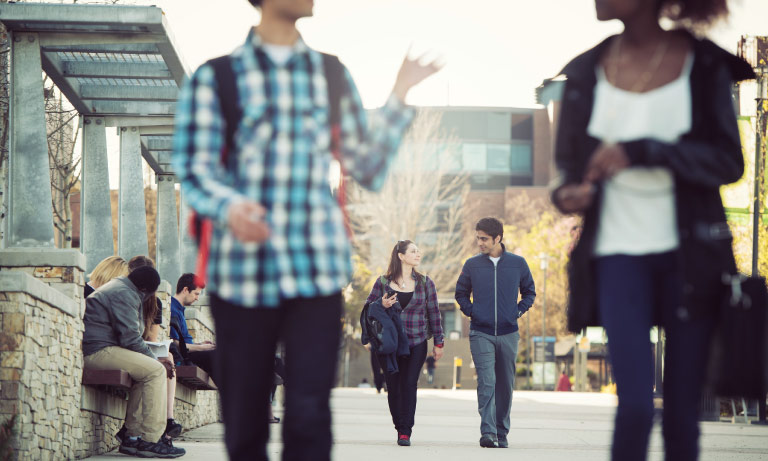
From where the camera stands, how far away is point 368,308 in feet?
37.0

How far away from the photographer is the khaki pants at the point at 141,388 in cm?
934

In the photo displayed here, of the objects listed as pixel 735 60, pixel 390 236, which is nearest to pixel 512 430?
pixel 735 60

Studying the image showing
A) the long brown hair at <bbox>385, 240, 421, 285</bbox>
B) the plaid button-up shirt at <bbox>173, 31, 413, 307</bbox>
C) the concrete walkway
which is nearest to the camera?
the plaid button-up shirt at <bbox>173, 31, 413, 307</bbox>

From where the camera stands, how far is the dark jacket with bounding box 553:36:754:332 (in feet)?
11.3

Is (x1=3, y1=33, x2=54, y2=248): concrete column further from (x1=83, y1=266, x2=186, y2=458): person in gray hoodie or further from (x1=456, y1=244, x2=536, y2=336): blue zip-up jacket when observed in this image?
(x1=456, y1=244, x2=536, y2=336): blue zip-up jacket

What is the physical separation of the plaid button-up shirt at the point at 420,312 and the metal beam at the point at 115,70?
157 inches

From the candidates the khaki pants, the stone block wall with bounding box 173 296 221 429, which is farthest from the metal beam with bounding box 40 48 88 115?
the khaki pants

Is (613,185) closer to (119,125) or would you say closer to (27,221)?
(27,221)

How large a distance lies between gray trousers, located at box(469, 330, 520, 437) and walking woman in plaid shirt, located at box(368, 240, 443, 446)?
470mm

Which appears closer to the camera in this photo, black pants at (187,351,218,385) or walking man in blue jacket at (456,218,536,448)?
walking man in blue jacket at (456,218,536,448)

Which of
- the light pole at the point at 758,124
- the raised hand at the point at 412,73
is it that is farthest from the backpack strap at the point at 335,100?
the light pole at the point at 758,124

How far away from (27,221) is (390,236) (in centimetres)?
4188

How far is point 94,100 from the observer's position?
1420 centimetres

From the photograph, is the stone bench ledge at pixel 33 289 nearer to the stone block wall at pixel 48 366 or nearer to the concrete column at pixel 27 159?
the stone block wall at pixel 48 366
